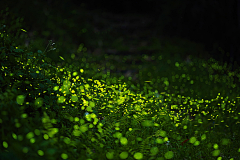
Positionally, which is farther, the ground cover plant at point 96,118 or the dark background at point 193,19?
the dark background at point 193,19

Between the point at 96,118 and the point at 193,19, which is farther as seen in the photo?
the point at 193,19

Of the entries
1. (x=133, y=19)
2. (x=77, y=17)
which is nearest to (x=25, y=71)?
(x=77, y=17)

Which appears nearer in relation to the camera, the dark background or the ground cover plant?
the ground cover plant
